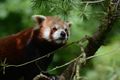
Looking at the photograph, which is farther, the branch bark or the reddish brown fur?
the reddish brown fur

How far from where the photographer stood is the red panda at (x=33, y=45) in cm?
398

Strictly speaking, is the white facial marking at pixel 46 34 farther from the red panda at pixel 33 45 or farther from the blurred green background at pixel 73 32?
the blurred green background at pixel 73 32

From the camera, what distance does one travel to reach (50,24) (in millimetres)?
4203

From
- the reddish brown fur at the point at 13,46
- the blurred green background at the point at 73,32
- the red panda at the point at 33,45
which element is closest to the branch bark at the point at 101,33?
the red panda at the point at 33,45

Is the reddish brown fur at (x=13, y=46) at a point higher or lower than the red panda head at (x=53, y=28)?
lower

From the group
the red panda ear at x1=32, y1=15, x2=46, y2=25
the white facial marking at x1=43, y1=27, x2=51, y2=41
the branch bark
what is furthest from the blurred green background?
the branch bark

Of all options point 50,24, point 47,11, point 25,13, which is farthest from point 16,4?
point 47,11

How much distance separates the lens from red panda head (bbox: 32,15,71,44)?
158 inches

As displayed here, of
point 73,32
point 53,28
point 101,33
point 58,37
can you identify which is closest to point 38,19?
point 53,28

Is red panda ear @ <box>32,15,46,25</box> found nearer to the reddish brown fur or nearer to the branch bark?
the reddish brown fur

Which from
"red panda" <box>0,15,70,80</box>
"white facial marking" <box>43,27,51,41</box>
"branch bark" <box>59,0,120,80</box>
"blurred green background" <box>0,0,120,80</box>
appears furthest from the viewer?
"blurred green background" <box>0,0,120,80</box>

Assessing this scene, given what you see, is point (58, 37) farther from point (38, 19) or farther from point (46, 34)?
point (38, 19)

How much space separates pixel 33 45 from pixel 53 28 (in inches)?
8.3

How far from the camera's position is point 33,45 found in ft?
13.4
